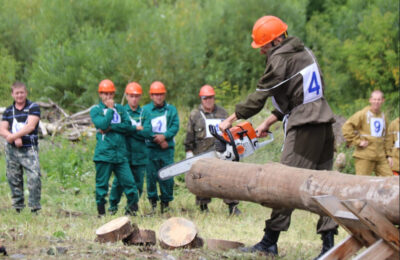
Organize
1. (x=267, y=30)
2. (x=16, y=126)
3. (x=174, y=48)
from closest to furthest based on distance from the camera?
(x=267, y=30) < (x=16, y=126) < (x=174, y=48)

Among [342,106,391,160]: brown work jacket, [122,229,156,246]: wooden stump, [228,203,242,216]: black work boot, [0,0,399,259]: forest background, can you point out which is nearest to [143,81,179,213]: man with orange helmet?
[0,0,399,259]: forest background

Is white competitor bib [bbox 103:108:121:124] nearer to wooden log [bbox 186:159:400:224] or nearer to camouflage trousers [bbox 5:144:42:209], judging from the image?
camouflage trousers [bbox 5:144:42:209]

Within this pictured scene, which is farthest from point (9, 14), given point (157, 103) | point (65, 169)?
point (157, 103)

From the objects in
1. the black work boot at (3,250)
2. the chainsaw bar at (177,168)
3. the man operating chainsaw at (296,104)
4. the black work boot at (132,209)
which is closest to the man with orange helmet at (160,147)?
the black work boot at (132,209)

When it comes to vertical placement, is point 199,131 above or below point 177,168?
above

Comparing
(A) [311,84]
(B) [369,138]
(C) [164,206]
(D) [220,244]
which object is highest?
(A) [311,84]

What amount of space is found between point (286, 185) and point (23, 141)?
5.28m

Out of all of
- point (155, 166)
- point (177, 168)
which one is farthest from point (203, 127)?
point (177, 168)

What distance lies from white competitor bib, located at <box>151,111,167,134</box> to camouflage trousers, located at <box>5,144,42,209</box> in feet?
7.24

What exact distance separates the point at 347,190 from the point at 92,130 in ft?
37.4

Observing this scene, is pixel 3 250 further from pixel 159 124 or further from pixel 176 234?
pixel 159 124

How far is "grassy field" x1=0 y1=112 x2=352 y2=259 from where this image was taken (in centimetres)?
559

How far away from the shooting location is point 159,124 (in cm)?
998

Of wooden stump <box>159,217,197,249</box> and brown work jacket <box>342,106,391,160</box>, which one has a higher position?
brown work jacket <box>342,106,391,160</box>
